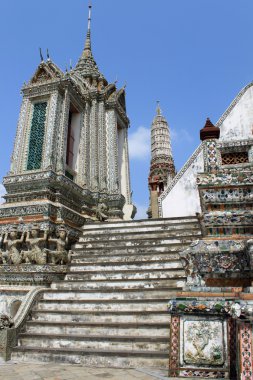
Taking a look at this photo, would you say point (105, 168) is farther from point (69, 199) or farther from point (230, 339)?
point (230, 339)

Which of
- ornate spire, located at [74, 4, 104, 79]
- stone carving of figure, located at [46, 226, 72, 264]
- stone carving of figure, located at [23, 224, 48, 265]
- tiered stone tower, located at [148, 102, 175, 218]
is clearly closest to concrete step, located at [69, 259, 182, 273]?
stone carving of figure, located at [46, 226, 72, 264]

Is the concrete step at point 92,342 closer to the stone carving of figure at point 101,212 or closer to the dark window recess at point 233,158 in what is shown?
the dark window recess at point 233,158

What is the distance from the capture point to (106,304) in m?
6.21

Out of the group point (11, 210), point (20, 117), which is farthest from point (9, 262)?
point (20, 117)

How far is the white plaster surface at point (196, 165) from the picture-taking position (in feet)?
39.4

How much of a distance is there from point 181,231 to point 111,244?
6.10 feet

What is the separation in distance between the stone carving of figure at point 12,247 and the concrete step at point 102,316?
231cm

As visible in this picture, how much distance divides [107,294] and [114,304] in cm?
44

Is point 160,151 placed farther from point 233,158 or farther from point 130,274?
point 233,158

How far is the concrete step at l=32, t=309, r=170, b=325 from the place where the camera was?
5.57 metres

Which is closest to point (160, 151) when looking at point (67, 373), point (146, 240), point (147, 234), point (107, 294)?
point (147, 234)

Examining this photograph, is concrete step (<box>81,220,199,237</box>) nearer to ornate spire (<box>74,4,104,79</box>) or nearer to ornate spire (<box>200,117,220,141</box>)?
ornate spire (<box>200,117,220,141</box>)

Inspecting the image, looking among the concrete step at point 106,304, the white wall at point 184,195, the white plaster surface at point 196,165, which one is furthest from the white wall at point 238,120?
the concrete step at point 106,304

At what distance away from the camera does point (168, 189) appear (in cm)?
1303
